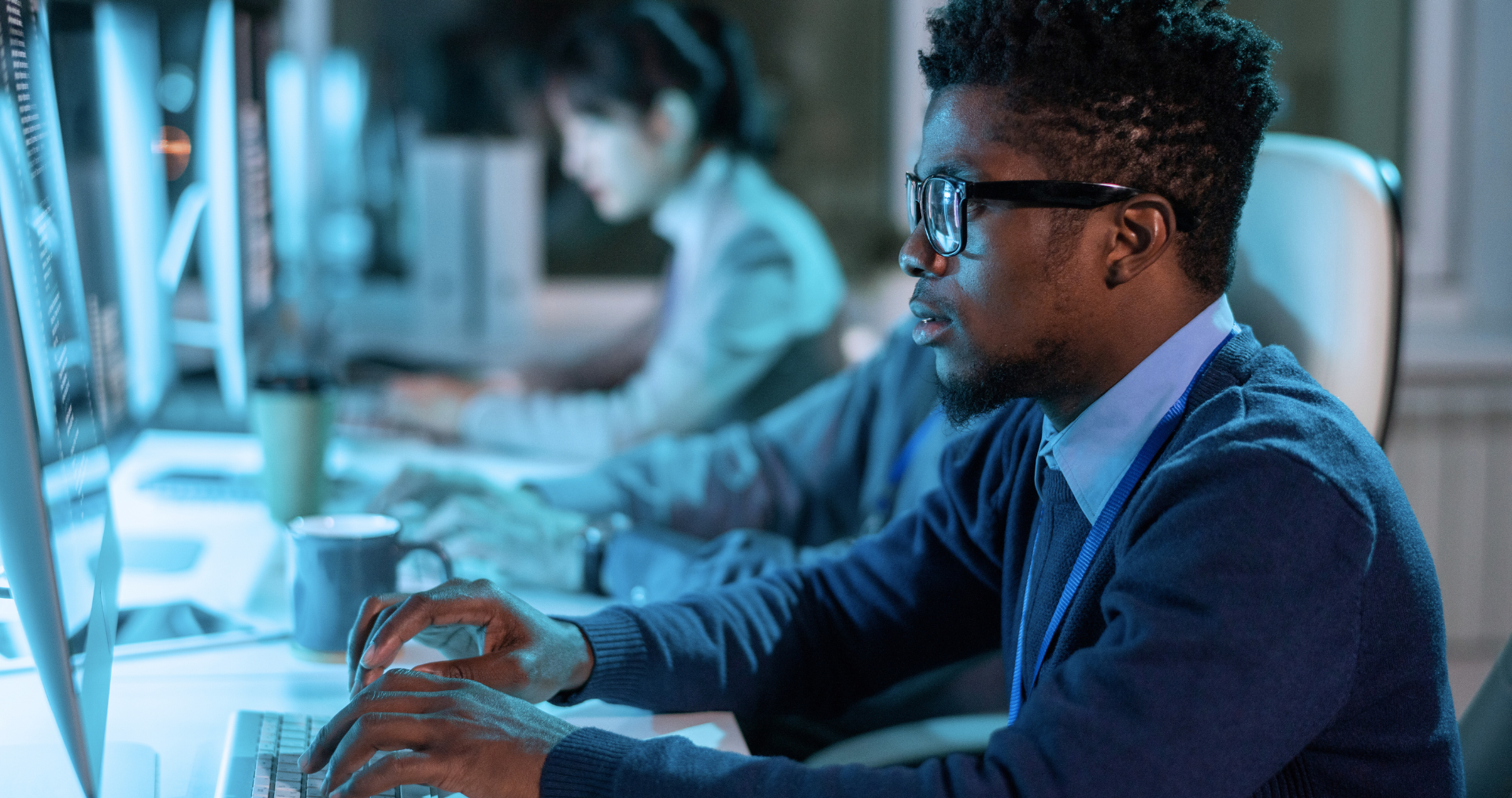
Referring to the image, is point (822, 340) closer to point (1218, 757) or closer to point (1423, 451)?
point (1423, 451)

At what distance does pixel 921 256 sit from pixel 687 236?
60.5 inches

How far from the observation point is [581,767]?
2.13 ft

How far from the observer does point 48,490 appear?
61 centimetres

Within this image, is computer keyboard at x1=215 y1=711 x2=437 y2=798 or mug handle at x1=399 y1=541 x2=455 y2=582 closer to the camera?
computer keyboard at x1=215 y1=711 x2=437 y2=798

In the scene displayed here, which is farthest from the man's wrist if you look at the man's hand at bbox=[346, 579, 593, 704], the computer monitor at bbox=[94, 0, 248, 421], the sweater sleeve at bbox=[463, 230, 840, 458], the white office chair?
the sweater sleeve at bbox=[463, 230, 840, 458]

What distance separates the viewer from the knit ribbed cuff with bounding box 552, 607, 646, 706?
0.85 m

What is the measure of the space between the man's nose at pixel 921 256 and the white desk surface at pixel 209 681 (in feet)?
1.10

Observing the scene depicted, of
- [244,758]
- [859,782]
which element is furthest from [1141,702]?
[244,758]

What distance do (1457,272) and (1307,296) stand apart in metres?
2.31

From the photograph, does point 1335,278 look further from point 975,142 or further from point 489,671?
point 489,671

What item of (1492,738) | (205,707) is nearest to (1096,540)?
(1492,738)

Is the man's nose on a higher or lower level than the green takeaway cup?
higher

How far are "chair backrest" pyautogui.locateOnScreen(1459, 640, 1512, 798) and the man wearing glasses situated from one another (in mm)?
A: 199

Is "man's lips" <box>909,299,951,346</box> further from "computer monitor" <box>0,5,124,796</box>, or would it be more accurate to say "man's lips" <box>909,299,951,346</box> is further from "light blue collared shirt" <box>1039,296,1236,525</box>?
"computer monitor" <box>0,5,124,796</box>
